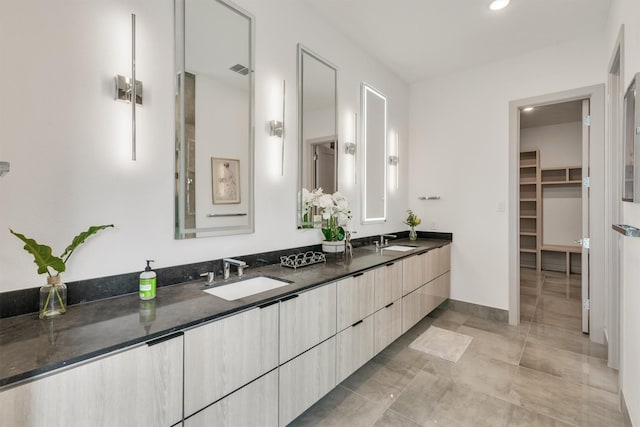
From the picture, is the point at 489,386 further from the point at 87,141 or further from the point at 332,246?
the point at 87,141

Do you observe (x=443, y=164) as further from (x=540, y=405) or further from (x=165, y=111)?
(x=165, y=111)

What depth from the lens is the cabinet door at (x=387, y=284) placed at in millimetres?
2268

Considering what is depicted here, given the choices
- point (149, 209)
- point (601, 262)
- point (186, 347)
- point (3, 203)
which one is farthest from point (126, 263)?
point (601, 262)

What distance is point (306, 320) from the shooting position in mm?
1667

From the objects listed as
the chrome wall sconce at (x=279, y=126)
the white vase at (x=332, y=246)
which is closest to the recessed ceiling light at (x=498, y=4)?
the chrome wall sconce at (x=279, y=126)

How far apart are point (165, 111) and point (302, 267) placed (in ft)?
4.21

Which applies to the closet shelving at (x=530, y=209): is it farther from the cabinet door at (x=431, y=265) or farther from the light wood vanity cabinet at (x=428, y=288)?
the cabinet door at (x=431, y=265)

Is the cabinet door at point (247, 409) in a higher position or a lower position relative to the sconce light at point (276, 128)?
lower

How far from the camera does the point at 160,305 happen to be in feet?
4.35

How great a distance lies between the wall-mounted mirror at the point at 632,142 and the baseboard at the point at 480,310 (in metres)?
2.00

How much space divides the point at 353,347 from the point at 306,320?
586 mm

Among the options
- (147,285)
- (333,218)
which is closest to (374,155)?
(333,218)

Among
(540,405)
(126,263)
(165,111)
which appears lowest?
(540,405)

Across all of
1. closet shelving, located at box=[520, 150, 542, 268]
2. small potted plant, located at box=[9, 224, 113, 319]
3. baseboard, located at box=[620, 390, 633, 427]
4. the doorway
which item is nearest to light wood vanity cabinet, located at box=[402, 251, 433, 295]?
baseboard, located at box=[620, 390, 633, 427]
